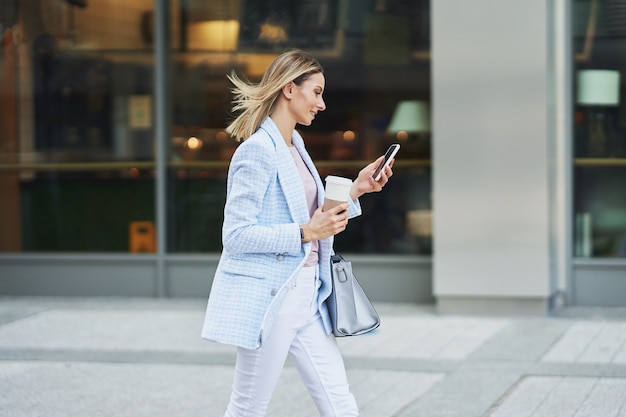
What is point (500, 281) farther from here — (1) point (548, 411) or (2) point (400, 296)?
(1) point (548, 411)

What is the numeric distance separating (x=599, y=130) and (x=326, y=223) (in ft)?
20.4

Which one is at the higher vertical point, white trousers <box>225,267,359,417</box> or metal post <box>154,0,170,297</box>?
metal post <box>154,0,170,297</box>

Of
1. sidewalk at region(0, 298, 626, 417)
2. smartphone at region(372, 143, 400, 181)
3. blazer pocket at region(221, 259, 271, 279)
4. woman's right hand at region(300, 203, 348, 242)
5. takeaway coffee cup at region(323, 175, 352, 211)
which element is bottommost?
sidewalk at region(0, 298, 626, 417)

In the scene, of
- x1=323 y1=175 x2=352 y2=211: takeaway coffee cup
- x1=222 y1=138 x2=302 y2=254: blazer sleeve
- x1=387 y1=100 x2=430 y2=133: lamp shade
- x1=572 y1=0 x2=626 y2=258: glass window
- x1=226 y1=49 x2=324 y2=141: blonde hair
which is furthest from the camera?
x1=387 y1=100 x2=430 y2=133: lamp shade

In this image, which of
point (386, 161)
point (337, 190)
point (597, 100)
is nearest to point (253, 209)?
point (337, 190)

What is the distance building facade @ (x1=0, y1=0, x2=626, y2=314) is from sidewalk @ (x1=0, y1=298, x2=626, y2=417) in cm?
63

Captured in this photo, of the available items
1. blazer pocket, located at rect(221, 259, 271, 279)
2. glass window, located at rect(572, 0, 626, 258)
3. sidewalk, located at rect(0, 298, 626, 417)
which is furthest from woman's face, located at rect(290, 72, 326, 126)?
glass window, located at rect(572, 0, 626, 258)

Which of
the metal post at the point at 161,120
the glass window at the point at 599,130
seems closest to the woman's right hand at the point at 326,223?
the glass window at the point at 599,130

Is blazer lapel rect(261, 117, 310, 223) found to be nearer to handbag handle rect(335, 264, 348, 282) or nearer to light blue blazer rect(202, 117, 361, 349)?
light blue blazer rect(202, 117, 361, 349)

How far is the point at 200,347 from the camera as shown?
8.15 metres

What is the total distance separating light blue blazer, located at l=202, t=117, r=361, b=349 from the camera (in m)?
4.16

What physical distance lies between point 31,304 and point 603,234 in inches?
219

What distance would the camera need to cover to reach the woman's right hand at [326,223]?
405cm

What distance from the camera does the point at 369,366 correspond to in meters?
7.35
